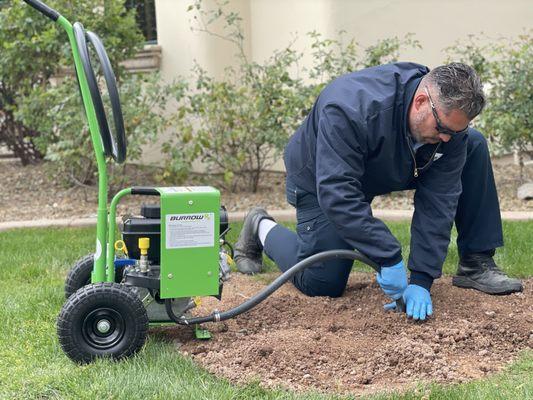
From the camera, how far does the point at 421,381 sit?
2674 millimetres

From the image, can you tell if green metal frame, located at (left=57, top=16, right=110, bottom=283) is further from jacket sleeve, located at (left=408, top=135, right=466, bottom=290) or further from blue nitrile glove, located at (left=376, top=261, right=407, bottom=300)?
jacket sleeve, located at (left=408, top=135, right=466, bottom=290)

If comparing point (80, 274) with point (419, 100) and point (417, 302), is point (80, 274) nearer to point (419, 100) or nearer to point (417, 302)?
point (417, 302)

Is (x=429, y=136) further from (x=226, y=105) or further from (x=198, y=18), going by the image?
(x=198, y=18)

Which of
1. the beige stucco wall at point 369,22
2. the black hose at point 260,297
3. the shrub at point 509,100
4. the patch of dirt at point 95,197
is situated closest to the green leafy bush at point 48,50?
the patch of dirt at point 95,197

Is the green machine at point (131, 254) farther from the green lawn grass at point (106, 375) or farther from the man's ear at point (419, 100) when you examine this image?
the man's ear at point (419, 100)

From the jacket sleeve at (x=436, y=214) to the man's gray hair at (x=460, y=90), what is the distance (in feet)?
1.49

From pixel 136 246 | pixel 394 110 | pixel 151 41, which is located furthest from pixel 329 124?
pixel 151 41

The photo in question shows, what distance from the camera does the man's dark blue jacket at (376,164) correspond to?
306 cm

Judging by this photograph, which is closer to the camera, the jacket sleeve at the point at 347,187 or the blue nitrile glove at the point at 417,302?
the jacket sleeve at the point at 347,187

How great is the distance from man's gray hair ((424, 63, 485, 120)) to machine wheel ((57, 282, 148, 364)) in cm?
141

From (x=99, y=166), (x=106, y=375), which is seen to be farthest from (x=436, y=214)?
(x=106, y=375)

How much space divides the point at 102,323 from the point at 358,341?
102cm

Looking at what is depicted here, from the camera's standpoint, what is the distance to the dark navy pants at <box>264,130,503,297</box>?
3555 mm

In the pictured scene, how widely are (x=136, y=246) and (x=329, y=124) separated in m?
0.92
